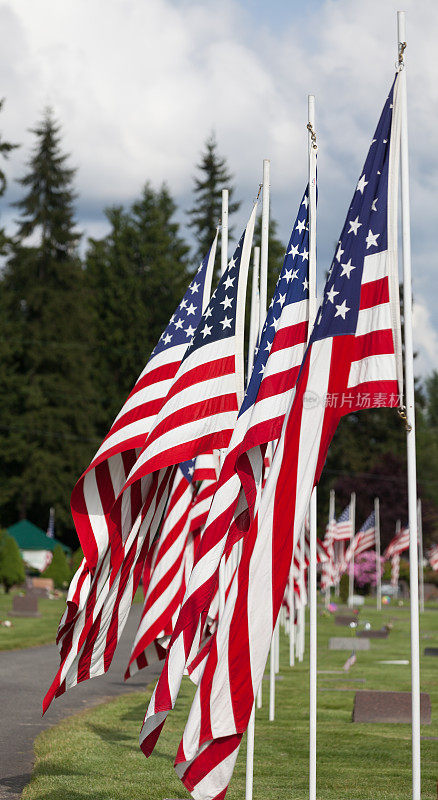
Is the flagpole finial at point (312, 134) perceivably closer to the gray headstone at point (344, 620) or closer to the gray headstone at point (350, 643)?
the gray headstone at point (350, 643)

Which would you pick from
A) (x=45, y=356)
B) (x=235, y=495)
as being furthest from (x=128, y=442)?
(x=45, y=356)

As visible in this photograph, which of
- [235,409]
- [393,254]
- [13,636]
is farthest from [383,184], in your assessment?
[13,636]

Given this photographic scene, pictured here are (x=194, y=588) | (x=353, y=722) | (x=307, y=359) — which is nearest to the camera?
(x=307, y=359)

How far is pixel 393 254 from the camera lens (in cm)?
752

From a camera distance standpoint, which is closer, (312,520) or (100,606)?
(312,520)

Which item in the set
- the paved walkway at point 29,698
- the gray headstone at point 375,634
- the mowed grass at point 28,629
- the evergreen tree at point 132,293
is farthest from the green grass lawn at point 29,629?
the evergreen tree at point 132,293

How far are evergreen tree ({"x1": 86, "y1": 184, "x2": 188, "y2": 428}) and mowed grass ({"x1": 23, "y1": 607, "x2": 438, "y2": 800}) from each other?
53.0 metres

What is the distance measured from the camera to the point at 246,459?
8.35m

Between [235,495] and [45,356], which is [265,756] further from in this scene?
[45,356]

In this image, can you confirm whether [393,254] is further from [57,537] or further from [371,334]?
[57,537]

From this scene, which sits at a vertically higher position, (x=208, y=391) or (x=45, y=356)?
(x=45, y=356)

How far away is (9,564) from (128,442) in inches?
1322

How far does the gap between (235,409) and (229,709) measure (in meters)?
3.31

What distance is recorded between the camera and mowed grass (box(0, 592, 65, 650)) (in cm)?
2450
